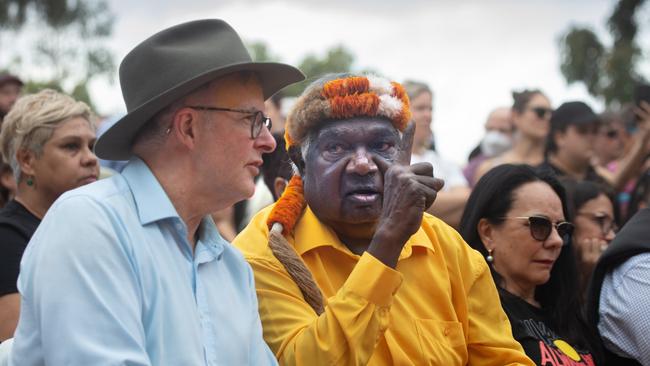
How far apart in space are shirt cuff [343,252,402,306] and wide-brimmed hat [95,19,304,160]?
82 centimetres

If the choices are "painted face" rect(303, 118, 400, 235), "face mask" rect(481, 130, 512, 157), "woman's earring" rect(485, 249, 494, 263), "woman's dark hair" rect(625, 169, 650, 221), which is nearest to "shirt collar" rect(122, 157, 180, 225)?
"painted face" rect(303, 118, 400, 235)

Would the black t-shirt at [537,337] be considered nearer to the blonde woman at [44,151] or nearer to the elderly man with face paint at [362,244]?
the elderly man with face paint at [362,244]

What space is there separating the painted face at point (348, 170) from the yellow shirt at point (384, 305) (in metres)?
0.12

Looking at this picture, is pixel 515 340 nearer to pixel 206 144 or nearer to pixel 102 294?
pixel 206 144

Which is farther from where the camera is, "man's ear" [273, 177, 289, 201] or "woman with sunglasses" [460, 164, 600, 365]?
"man's ear" [273, 177, 289, 201]

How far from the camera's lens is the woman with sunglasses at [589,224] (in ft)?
19.6

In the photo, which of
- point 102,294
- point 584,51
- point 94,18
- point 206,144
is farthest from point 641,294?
point 94,18

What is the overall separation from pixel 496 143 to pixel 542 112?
126 centimetres

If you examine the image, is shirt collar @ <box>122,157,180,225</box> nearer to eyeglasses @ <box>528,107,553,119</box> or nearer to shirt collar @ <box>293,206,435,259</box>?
shirt collar @ <box>293,206,435,259</box>

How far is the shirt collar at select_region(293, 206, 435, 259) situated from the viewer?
3.99 metres

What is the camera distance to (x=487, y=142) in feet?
31.1

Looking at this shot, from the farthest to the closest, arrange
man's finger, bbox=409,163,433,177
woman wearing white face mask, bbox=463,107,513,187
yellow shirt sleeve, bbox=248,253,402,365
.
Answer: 1. woman wearing white face mask, bbox=463,107,513,187
2. man's finger, bbox=409,163,433,177
3. yellow shirt sleeve, bbox=248,253,402,365

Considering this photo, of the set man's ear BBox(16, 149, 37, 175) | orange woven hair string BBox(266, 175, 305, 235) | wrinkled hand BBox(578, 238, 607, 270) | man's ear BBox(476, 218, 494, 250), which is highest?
orange woven hair string BBox(266, 175, 305, 235)

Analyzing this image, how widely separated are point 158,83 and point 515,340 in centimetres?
205
